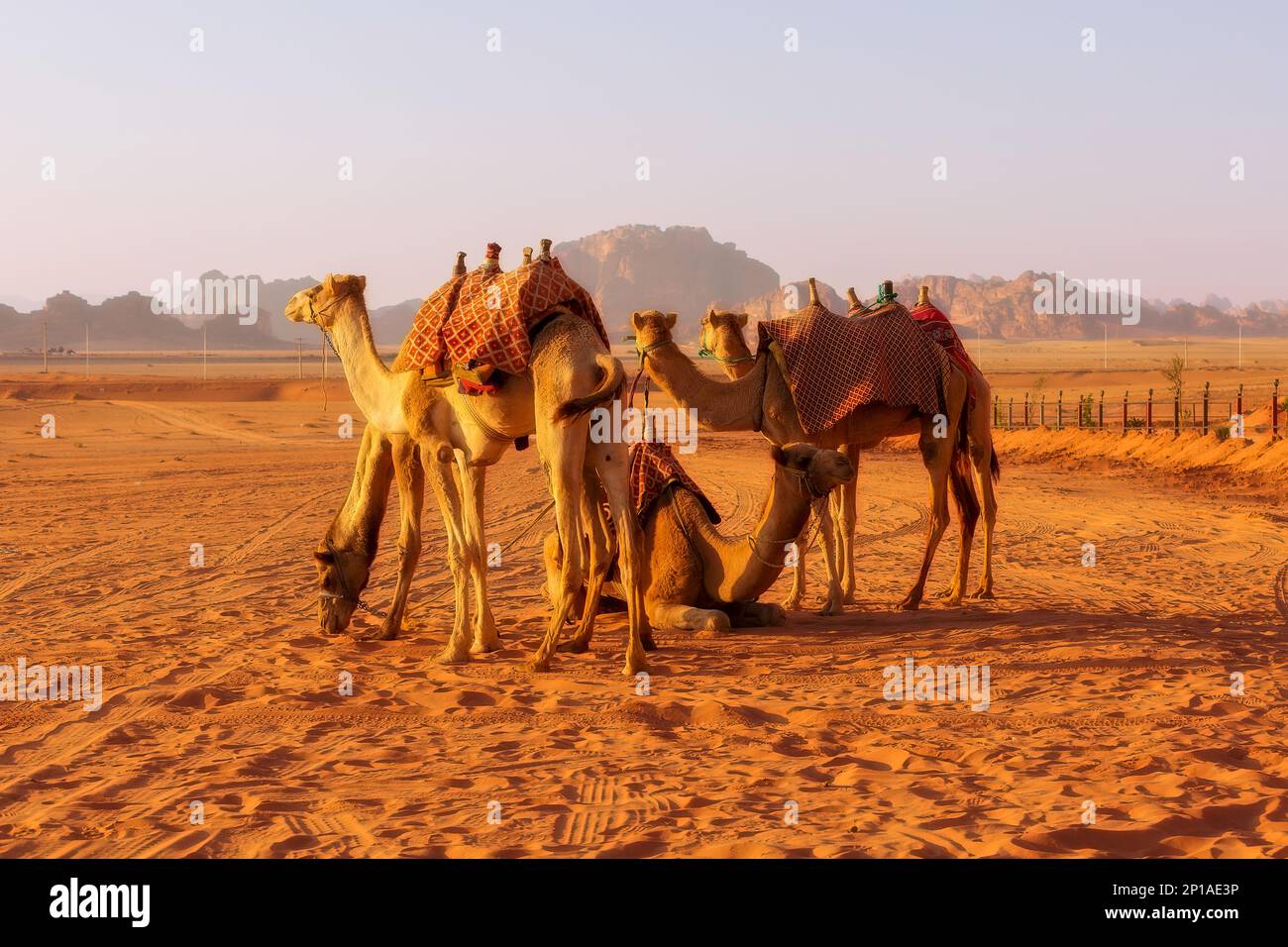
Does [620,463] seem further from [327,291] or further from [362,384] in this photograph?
[327,291]

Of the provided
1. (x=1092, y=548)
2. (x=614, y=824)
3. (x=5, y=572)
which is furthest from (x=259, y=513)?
(x=614, y=824)

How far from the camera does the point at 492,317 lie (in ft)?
28.3

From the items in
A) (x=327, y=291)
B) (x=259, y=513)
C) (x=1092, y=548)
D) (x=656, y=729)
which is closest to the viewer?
(x=656, y=729)

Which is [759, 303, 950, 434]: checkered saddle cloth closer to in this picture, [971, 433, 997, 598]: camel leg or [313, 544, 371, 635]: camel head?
[971, 433, 997, 598]: camel leg

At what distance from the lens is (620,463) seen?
8.57 meters

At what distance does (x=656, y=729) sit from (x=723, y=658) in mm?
1825

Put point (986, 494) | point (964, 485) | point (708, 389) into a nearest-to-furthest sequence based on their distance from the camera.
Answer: point (708, 389), point (986, 494), point (964, 485)

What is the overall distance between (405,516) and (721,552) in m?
2.44

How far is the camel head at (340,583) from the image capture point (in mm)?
9797

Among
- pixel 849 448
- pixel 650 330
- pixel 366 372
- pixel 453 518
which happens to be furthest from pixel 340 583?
pixel 849 448

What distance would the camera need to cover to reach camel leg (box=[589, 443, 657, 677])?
8383 millimetres

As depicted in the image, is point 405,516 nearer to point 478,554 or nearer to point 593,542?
point 478,554

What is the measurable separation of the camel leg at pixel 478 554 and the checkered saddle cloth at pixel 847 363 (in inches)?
107

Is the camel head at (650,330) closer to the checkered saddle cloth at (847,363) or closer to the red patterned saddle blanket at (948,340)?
the checkered saddle cloth at (847,363)
